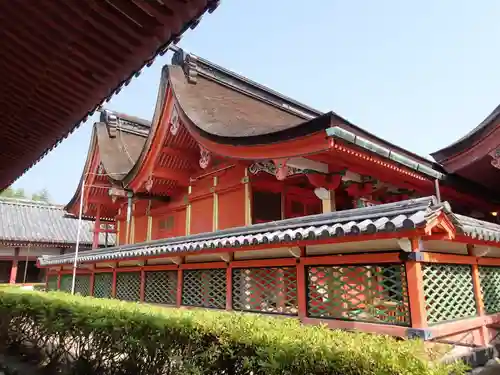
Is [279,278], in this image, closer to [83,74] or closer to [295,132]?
[295,132]

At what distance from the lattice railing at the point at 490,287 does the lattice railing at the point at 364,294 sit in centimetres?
178

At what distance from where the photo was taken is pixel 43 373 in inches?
224

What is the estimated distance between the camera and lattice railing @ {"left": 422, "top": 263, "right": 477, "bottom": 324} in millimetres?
4949

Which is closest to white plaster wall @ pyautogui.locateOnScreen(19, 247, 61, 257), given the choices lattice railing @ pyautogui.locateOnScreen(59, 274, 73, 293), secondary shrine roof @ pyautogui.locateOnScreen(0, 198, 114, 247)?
secondary shrine roof @ pyautogui.locateOnScreen(0, 198, 114, 247)

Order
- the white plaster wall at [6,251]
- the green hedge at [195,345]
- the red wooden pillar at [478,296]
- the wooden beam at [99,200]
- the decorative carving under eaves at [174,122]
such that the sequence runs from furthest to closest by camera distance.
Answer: the white plaster wall at [6,251] < the wooden beam at [99,200] < the decorative carving under eaves at [174,122] < the red wooden pillar at [478,296] < the green hedge at [195,345]

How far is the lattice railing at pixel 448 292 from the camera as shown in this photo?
4949mm

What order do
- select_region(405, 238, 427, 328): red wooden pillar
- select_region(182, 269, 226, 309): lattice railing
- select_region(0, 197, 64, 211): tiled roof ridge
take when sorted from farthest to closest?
select_region(0, 197, 64, 211): tiled roof ridge < select_region(182, 269, 226, 309): lattice railing < select_region(405, 238, 427, 328): red wooden pillar

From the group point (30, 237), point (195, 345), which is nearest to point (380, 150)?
point (195, 345)

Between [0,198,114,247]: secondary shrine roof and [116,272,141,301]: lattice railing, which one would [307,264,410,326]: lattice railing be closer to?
[116,272,141,301]: lattice railing

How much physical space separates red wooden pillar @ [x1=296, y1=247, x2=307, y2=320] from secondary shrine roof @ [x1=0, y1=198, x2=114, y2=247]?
2242cm

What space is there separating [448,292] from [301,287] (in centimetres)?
211

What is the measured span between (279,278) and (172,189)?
22.5 feet

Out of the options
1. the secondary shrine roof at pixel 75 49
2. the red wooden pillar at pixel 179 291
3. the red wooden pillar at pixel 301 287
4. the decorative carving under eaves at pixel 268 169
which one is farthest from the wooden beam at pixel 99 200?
the secondary shrine roof at pixel 75 49

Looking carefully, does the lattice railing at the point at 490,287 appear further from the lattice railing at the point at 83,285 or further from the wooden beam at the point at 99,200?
the wooden beam at the point at 99,200
